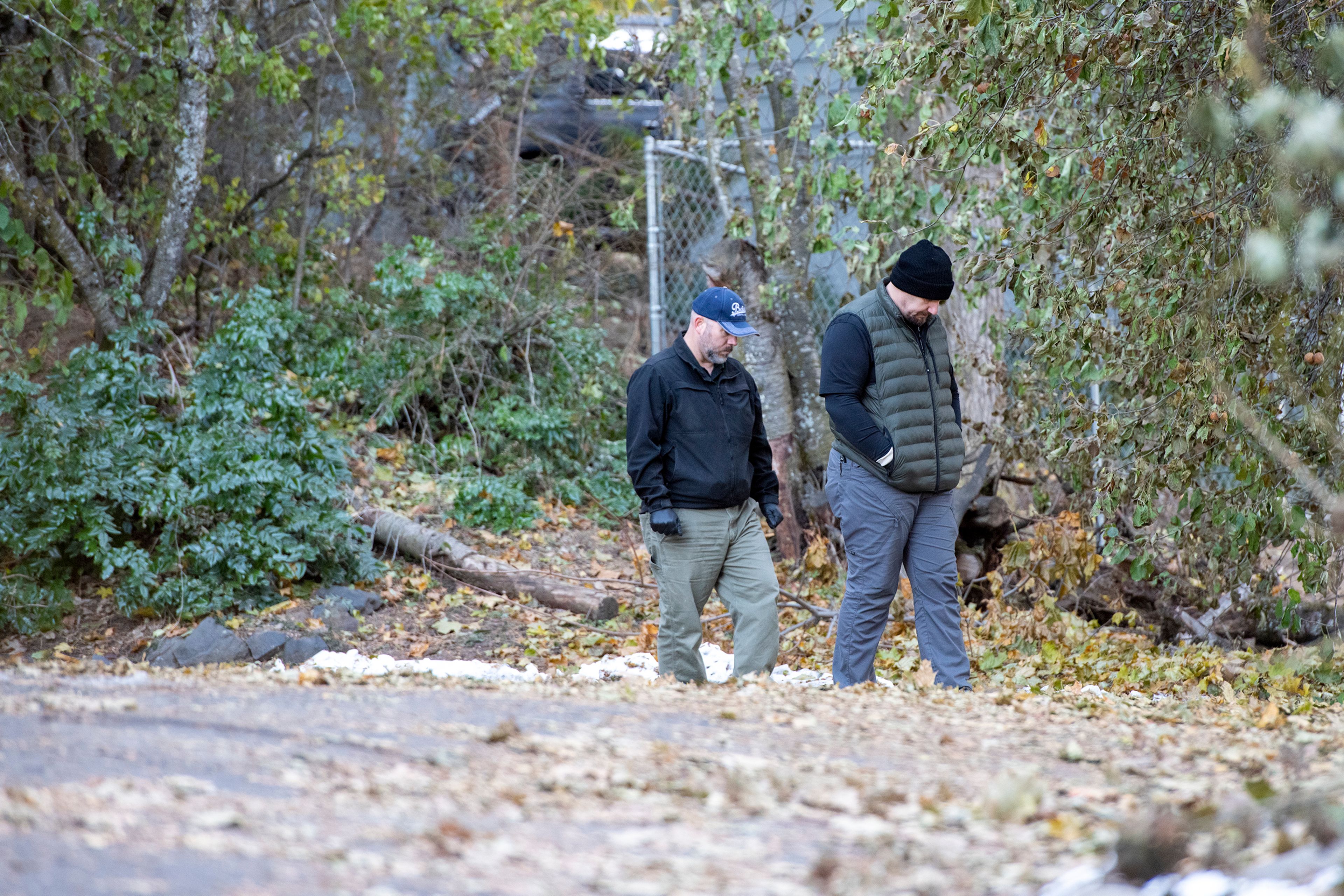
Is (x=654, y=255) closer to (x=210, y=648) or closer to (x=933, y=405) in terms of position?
(x=210, y=648)

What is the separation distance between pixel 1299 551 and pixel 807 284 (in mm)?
4639

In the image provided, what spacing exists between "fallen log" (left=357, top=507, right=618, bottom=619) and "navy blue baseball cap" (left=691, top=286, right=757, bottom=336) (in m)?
2.89

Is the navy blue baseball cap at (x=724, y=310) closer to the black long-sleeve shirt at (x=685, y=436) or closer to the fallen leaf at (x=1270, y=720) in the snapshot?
the black long-sleeve shirt at (x=685, y=436)

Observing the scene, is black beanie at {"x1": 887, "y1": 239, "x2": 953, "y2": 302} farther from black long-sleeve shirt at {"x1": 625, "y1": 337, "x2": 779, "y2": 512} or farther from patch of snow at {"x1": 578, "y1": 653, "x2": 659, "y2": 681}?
patch of snow at {"x1": 578, "y1": 653, "x2": 659, "y2": 681}

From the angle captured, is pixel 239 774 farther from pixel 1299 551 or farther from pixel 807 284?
pixel 807 284

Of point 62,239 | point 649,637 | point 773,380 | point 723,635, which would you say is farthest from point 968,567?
point 62,239

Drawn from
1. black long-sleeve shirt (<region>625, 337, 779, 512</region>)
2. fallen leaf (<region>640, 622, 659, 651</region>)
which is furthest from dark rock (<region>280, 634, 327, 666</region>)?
black long-sleeve shirt (<region>625, 337, 779, 512</region>)

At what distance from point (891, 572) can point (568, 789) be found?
8.12ft

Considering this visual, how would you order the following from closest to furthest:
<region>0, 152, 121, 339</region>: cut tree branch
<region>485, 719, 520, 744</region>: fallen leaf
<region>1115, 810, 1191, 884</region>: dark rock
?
1. <region>1115, 810, 1191, 884</region>: dark rock
2. <region>485, 719, 520, 744</region>: fallen leaf
3. <region>0, 152, 121, 339</region>: cut tree branch

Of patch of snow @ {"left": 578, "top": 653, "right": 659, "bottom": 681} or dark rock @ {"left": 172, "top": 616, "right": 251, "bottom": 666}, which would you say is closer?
patch of snow @ {"left": 578, "top": 653, "right": 659, "bottom": 681}

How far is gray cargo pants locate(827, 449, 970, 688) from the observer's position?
4.80 m

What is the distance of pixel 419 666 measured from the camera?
5.96 meters

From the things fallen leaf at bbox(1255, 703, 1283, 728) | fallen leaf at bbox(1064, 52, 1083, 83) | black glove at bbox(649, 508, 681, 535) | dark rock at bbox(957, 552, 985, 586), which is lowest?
dark rock at bbox(957, 552, 985, 586)

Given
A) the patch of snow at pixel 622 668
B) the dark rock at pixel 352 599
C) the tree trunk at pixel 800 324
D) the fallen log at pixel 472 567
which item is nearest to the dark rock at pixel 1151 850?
the patch of snow at pixel 622 668
